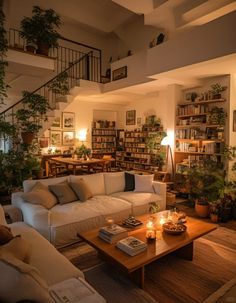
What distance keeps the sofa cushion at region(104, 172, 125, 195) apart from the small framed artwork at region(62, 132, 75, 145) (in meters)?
3.96

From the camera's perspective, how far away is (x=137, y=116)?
7852 mm

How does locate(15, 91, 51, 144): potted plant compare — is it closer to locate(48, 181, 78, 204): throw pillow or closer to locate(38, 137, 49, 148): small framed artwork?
locate(38, 137, 49, 148): small framed artwork

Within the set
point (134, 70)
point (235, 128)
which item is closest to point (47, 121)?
point (134, 70)

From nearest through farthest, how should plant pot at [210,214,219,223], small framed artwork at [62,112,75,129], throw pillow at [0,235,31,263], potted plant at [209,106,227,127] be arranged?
throw pillow at [0,235,31,263]
plant pot at [210,214,219,223]
potted plant at [209,106,227,127]
small framed artwork at [62,112,75,129]

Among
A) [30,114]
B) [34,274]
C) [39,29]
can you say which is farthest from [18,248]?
[39,29]

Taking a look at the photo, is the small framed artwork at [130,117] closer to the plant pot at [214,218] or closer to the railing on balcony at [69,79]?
the railing on balcony at [69,79]

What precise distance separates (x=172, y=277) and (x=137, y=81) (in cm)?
459

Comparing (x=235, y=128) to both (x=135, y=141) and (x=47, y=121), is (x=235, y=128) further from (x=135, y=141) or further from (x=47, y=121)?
(x=47, y=121)

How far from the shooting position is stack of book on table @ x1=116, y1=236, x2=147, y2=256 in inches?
81.8

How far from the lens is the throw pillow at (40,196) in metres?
3.07

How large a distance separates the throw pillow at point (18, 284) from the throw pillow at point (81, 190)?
7.56ft

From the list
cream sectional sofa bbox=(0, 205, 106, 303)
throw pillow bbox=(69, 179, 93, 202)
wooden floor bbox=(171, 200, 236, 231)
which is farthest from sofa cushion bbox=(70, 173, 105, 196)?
cream sectional sofa bbox=(0, 205, 106, 303)

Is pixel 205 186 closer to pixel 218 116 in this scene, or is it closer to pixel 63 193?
pixel 218 116

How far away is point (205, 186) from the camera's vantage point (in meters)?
4.21
